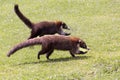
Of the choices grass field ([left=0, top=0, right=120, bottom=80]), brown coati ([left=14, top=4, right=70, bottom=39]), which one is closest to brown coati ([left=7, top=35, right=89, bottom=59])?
grass field ([left=0, top=0, right=120, bottom=80])

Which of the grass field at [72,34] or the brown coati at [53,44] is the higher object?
the brown coati at [53,44]

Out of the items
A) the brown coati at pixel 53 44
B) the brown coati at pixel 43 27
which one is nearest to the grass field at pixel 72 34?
the brown coati at pixel 53 44

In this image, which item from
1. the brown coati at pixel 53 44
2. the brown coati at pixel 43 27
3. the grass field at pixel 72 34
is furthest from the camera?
the brown coati at pixel 43 27

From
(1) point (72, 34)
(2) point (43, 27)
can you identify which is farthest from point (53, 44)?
(1) point (72, 34)

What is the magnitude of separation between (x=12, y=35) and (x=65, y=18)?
3.84m

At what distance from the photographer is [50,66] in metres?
10.5

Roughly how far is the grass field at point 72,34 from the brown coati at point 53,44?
247 mm

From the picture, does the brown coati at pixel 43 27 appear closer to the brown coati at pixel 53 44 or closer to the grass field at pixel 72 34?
the grass field at pixel 72 34

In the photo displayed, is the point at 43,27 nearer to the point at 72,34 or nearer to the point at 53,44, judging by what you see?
the point at 72,34

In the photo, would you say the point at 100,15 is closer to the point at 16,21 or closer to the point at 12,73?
the point at 16,21

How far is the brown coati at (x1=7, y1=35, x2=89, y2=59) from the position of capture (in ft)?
36.9

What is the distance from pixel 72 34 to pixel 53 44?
15.1 feet

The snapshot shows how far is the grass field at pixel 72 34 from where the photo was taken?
31.2 feet

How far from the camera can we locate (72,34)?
1590 centimetres
